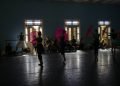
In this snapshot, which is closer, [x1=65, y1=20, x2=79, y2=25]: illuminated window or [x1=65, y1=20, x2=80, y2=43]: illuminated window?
[x1=65, y1=20, x2=79, y2=25]: illuminated window

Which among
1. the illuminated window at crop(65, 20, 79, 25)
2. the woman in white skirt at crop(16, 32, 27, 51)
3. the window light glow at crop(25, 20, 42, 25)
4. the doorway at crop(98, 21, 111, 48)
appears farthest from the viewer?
the doorway at crop(98, 21, 111, 48)

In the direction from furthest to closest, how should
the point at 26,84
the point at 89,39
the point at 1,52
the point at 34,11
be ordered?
the point at 89,39, the point at 34,11, the point at 1,52, the point at 26,84

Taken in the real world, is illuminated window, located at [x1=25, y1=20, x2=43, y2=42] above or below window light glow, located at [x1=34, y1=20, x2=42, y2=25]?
below

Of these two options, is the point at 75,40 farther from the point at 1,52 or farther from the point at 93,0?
the point at 1,52

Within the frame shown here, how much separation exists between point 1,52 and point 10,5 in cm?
399

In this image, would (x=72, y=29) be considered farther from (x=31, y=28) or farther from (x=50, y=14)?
(x=31, y=28)

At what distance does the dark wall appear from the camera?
840 inches

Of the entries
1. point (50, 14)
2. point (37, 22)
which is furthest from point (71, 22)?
point (37, 22)

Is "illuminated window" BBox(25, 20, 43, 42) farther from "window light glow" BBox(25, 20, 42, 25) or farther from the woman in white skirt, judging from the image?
the woman in white skirt

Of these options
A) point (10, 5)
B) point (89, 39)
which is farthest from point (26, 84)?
point (89, 39)

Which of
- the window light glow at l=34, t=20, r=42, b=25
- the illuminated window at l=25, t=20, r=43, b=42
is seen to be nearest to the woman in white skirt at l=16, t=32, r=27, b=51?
the illuminated window at l=25, t=20, r=43, b=42

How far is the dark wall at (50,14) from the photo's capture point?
21328mm

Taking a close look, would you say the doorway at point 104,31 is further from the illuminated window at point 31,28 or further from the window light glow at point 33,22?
the illuminated window at point 31,28

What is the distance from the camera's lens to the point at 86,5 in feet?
83.3
